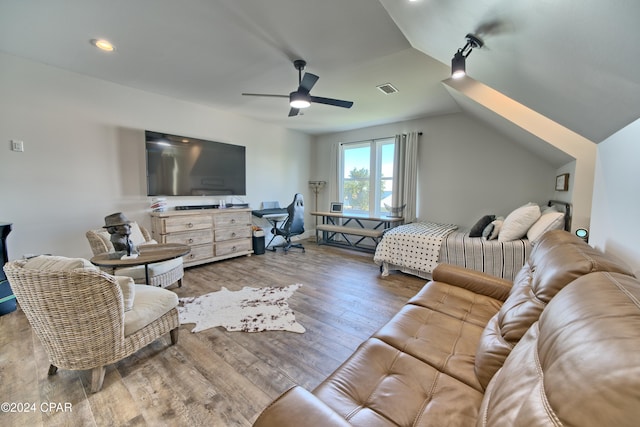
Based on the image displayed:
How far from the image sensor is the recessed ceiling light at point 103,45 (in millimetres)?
2299

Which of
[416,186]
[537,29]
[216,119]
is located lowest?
[416,186]

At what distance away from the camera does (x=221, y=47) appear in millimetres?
2381

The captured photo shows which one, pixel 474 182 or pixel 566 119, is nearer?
pixel 566 119

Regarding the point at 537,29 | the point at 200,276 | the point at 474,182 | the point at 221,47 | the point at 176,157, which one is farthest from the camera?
the point at 474,182

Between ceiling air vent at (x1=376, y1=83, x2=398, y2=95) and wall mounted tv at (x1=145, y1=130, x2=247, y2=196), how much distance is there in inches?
102

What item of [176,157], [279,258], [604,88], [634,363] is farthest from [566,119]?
[176,157]

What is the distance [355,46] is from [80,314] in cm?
287

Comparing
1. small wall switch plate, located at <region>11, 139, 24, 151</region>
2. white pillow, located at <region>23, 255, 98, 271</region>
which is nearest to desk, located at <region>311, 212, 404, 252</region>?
white pillow, located at <region>23, 255, 98, 271</region>

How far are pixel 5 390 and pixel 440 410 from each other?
2469mm

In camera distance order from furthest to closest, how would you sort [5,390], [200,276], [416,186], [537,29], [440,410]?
[416,186]
[200,276]
[5,390]
[537,29]
[440,410]

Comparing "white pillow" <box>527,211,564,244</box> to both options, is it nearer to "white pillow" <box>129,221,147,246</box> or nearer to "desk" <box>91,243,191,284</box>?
"desk" <box>91,243,191,284</box>

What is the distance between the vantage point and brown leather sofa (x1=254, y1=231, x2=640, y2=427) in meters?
0.49

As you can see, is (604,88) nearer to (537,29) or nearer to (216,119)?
(537,29)

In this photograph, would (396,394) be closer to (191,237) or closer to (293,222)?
(191,237)
